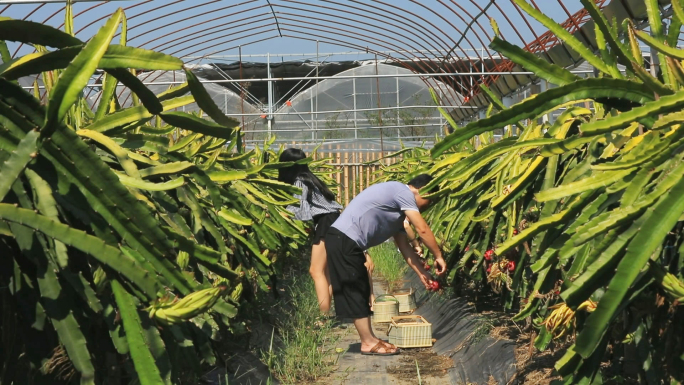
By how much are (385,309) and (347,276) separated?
1.61m

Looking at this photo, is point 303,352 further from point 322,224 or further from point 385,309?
point 385,309

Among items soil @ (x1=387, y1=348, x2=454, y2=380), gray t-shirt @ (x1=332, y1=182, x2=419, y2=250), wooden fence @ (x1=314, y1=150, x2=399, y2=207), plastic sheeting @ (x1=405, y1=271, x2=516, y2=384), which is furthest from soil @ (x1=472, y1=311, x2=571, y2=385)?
wooden fence @ (x1=314, y1=150, x2=399, y2=207)

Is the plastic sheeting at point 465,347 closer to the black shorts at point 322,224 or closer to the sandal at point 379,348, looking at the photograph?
the sandal at point 379,348

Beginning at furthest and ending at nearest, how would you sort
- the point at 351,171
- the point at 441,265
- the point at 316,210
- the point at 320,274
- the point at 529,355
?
1. the point at 351,171
2. the point at 316,210
3. the point at 320,274
4. the point at 441,265
5. the point at 529,355

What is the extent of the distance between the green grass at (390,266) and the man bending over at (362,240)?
12.8ft

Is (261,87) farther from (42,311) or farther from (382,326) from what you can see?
(42,311)

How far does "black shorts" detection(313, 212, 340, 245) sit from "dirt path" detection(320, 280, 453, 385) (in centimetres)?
89

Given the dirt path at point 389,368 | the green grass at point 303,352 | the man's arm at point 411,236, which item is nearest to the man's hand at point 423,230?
the dirt path at point 389,368

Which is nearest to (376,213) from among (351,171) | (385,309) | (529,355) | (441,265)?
(441,265)

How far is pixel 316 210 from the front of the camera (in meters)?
7.48

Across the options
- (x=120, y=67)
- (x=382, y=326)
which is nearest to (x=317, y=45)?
(x=382, y=326)

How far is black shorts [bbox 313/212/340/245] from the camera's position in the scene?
720 cm

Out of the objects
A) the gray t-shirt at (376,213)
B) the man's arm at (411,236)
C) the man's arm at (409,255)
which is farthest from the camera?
the man's arm at (411,236)

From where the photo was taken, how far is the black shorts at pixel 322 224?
23.6ft
